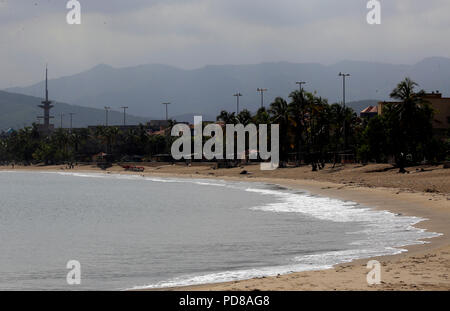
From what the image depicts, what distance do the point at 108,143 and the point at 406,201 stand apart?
445 feet

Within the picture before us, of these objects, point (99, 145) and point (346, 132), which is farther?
point (99, 145)

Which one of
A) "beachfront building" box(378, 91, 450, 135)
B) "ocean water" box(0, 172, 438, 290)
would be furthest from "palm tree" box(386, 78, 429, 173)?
"beachfront building" box(378, 91, 450, 135)

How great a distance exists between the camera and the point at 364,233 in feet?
86.8

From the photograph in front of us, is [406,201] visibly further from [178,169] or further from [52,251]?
[178,169]

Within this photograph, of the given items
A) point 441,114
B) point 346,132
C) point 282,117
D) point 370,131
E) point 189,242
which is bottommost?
point 189,242

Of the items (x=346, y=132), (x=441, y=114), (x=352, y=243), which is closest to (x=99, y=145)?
(x=346, y=132)

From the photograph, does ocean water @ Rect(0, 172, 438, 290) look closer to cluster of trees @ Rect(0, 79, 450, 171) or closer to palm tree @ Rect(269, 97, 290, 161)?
cluster of trees @ Rect(0, 79, 450, 171)

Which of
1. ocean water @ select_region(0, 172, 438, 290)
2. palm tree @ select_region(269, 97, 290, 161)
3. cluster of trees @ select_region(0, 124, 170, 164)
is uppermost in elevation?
palm tree @ select_region(269, 97, 290, 161)

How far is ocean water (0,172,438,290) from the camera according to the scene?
18.3m

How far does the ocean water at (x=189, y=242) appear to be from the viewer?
18312 millimetres

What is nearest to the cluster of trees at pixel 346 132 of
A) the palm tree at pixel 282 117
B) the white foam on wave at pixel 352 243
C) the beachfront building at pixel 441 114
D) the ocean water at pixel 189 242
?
the palm tree at pixel 282 117

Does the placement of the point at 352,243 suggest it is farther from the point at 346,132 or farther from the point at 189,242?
the point at 346,132

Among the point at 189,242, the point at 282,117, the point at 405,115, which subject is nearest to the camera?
the point at 189,242

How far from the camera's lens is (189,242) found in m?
26.5
